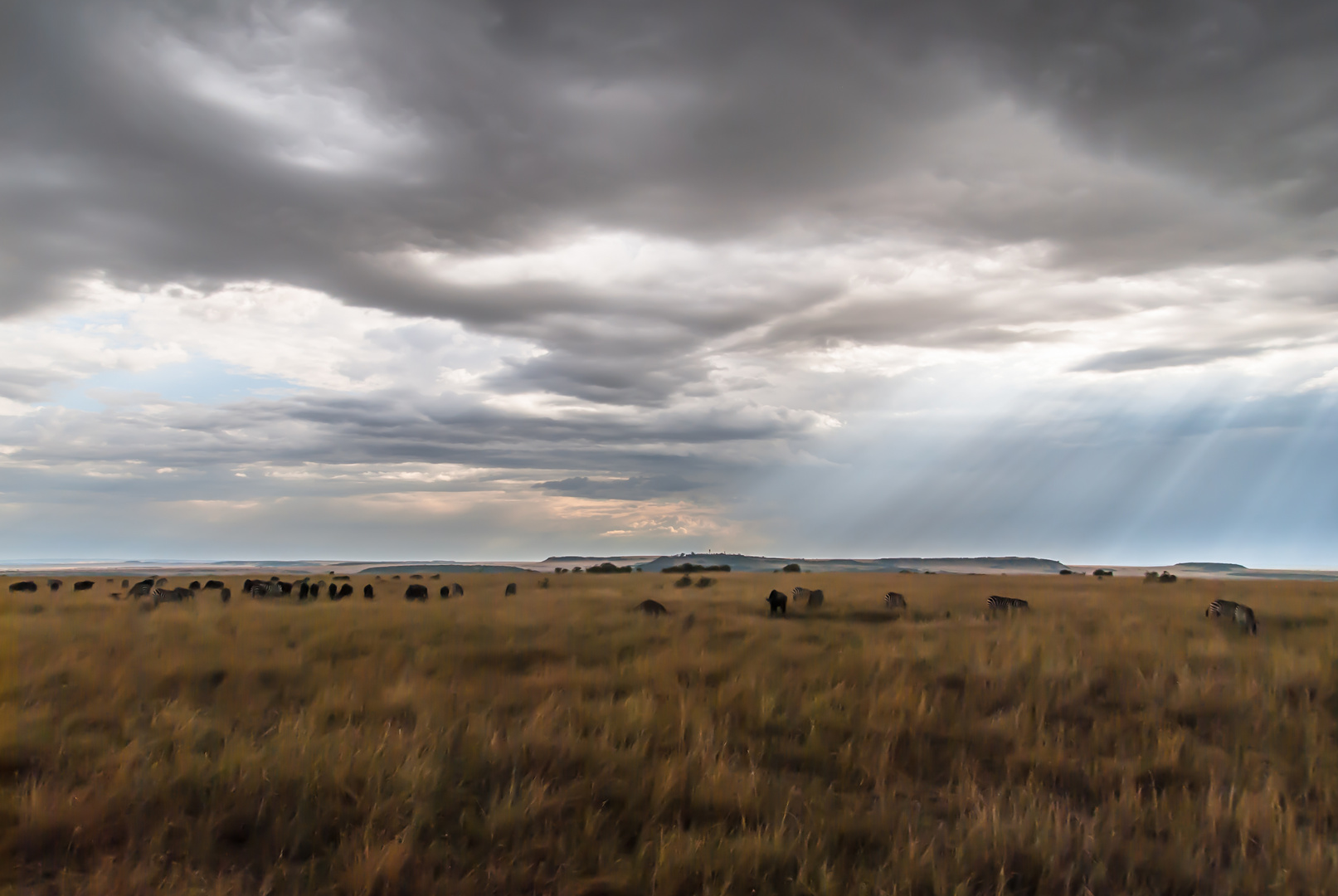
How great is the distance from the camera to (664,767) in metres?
6.57

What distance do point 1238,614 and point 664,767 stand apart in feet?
56.3

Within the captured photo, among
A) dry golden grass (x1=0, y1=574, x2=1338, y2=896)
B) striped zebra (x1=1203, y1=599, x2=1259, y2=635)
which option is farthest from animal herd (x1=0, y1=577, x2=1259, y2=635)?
dry golden grass (x1=0, y1=574, x2=1338, y2=896)

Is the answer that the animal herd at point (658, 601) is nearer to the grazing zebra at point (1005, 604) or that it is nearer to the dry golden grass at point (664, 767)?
the grazing zebra at point (1005, 604)

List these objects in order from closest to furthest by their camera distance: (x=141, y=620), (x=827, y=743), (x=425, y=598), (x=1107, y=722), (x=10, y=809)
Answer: (x=10, y=809), (x=827, y=743), (x=1107, y=722), (x=141, y=620), (x=425, y=598)

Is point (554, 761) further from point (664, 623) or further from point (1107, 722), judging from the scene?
point (664, 623)

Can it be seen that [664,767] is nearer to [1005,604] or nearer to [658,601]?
[658,601]

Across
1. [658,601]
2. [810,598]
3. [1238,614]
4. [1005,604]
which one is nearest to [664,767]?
[810,598]

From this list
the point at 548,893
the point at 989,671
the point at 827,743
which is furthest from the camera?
the point at 989,671

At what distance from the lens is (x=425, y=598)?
84.6ft

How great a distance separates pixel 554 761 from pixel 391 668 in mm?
5340

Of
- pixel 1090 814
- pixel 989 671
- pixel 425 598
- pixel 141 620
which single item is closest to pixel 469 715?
pixel 1090 814

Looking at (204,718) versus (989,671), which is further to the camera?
(989,671)

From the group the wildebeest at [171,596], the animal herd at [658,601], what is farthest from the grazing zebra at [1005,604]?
the wildebeest at [171,596]

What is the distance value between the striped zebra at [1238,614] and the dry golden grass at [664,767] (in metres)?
4.05
